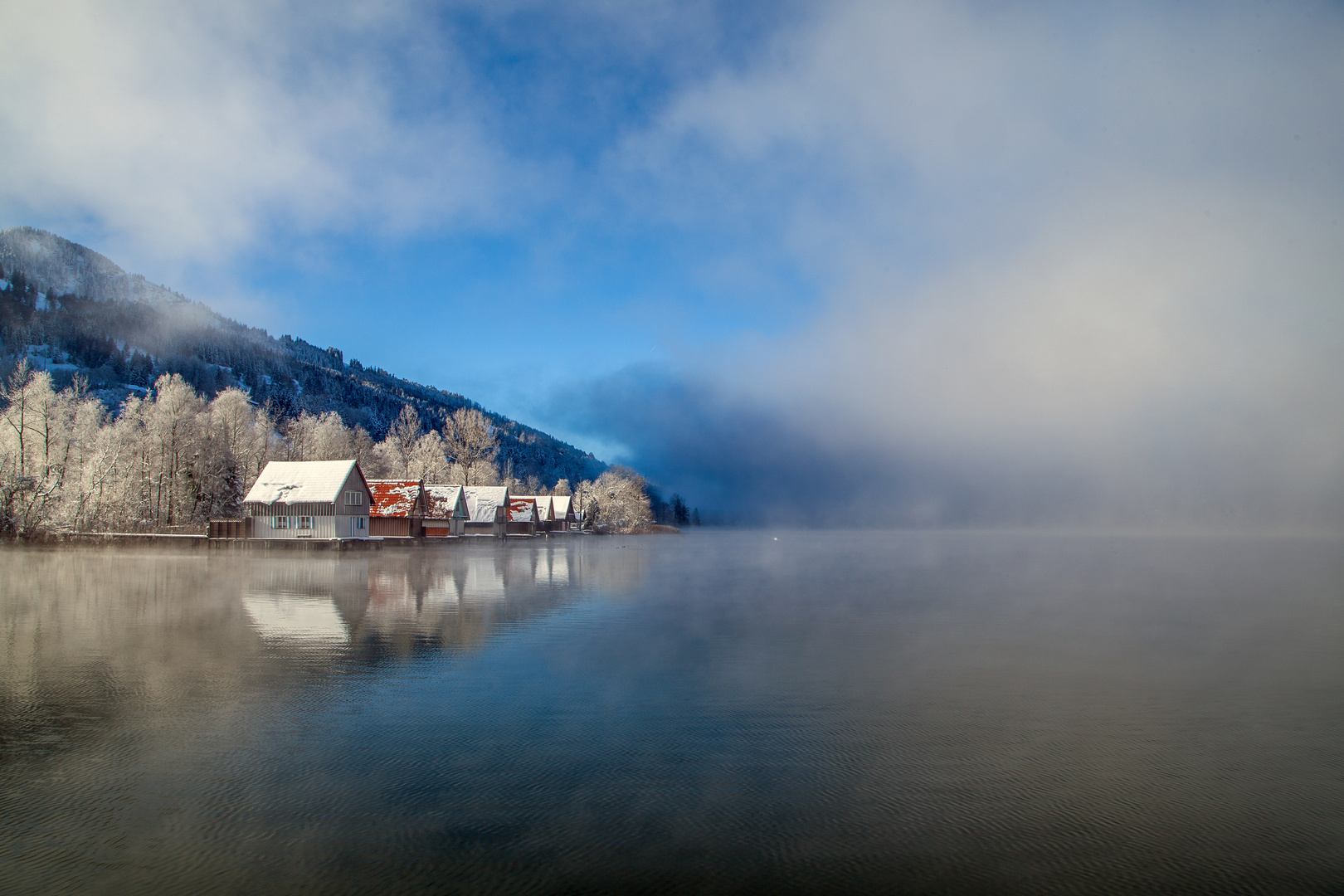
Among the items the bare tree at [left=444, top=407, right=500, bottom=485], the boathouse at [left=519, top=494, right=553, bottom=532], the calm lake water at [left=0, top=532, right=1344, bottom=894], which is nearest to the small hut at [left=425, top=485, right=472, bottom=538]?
the bare tree at [left=444, top=407, right=500, bottom=485]

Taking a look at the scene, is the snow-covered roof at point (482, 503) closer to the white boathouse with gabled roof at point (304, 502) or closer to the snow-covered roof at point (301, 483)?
the white boathouse with gabled roof at point (304, 502)

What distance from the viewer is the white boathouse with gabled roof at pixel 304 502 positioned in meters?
56.4

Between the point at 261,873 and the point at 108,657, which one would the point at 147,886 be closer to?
the point at 261,873

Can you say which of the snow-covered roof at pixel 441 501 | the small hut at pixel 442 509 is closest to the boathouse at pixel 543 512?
the small hut at pixel 442 509

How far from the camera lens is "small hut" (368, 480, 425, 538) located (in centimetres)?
6719

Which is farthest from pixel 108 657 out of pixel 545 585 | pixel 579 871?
pixel 545 585

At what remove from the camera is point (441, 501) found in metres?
75.8

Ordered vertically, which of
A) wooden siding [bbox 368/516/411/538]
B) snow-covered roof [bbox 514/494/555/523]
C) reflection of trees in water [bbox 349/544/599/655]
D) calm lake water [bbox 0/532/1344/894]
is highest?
snow-covered roof [bbox 514/494/555/523]

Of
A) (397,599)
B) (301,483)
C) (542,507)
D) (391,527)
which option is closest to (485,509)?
(542,507)

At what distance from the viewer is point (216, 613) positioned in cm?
1998

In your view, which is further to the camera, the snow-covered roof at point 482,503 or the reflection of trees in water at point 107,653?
the snow-covered roof at point 482,503

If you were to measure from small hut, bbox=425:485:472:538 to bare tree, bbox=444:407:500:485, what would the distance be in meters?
14.1

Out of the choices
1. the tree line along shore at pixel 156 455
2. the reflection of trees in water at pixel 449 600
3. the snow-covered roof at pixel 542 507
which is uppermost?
the tree line along shore at pixel 156 455

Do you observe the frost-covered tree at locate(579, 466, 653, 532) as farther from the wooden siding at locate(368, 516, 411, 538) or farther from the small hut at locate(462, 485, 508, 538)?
the wooden siding at locate(368, 516, 411, 538)
